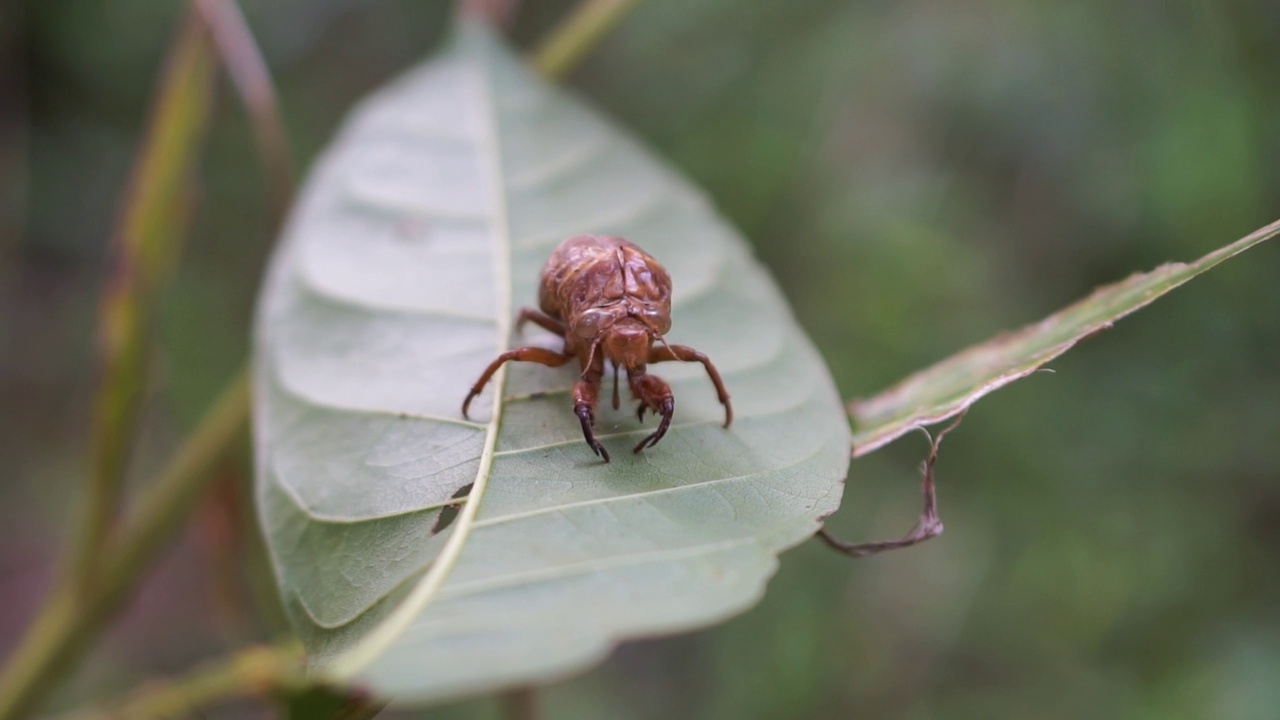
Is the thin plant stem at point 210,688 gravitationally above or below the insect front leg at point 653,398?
below

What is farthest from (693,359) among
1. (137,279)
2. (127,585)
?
(127,585)

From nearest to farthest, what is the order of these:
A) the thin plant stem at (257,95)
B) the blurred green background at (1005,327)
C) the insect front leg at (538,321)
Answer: the insect front leg at (538,321) → the thin plant stem at (257,95) → the blurred green background at (1005,327)

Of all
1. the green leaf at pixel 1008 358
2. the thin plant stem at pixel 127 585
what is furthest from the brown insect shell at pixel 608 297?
the thin plant stem at pixel 127 585

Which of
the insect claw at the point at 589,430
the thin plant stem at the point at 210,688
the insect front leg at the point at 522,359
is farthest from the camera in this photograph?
the thin plant stem at the point at 210,688

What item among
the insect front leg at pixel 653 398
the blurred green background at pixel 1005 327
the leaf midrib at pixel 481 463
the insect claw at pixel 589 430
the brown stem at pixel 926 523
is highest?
the leaf midrib at pixel 481 463

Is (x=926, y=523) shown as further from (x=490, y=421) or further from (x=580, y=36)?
(x=580, y=36)

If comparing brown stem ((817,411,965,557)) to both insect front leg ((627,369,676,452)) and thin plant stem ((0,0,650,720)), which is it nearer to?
insect front leg ((627,369,676,452))

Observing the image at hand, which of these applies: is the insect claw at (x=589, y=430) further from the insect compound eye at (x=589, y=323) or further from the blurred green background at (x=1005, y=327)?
the blurred green background at (x=1005, y=327)
